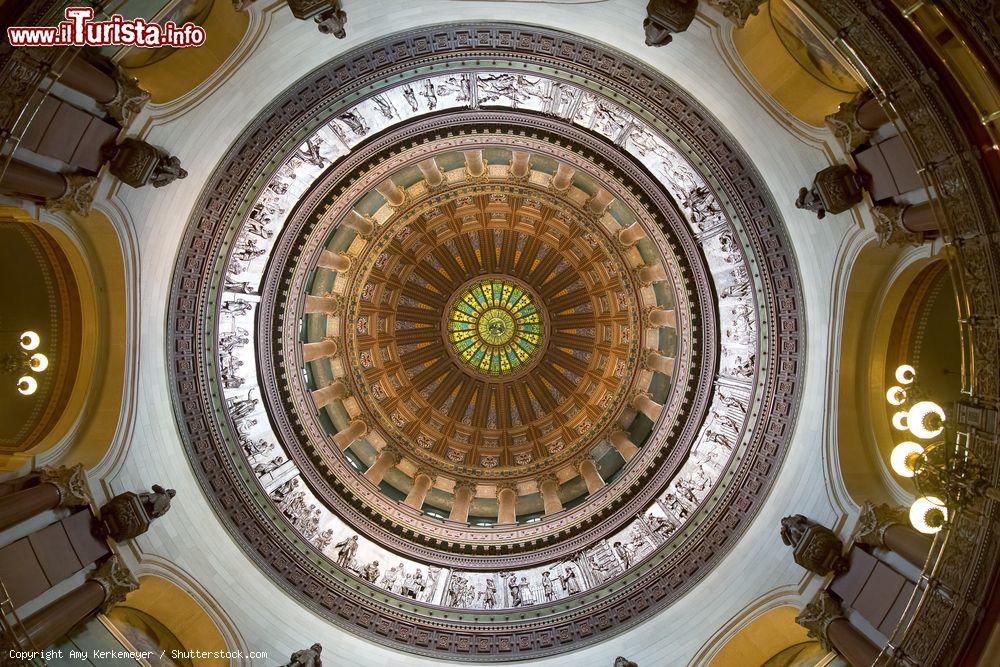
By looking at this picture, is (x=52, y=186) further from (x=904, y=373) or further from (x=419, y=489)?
(x=419, y=489)

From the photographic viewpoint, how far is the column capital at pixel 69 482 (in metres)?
10.8

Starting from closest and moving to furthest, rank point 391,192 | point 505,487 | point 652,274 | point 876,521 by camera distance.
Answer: point 876,521 → point 391,192 → point 652,274 → point 505,487

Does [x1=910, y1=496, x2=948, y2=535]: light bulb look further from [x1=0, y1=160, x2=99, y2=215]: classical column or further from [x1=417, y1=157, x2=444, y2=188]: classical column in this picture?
[x1=417, y1=157, x2=444, y2=188]: classical column

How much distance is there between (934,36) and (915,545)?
788 cm

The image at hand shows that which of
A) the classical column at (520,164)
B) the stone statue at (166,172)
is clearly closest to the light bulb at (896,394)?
the classical column at (520,164)

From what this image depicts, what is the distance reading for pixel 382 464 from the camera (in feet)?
69.9

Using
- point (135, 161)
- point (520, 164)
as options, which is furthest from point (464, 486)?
point (135, 161)

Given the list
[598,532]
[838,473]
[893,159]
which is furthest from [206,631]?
[893,159]

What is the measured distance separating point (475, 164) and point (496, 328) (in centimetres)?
900

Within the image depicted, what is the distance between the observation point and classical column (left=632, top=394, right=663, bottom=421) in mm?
19344

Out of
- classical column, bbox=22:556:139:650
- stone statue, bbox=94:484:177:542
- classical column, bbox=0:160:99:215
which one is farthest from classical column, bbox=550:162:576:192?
classical column, bbox=22:556:139:650

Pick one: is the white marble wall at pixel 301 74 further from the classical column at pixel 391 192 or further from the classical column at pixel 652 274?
the classical column at pixel 652 274

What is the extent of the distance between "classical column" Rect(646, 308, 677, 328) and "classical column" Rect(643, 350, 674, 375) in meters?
1.08

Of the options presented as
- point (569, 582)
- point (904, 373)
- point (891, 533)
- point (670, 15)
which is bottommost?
point (569, 582)
